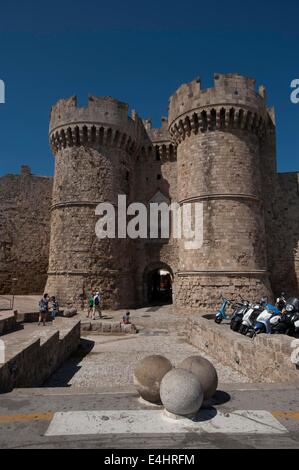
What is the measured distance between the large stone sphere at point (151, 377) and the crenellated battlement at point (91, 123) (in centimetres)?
1602

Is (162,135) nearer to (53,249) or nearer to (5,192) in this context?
(53,249)

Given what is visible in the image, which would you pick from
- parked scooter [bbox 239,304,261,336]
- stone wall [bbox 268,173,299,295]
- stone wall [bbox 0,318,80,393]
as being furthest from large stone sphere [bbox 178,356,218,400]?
stone wall [bbox 268,173,299,295]

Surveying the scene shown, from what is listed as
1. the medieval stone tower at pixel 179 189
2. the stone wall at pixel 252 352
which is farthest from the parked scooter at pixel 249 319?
the medieval stone tower at pixel 179 189

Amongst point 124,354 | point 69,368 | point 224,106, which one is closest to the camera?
point 69,368

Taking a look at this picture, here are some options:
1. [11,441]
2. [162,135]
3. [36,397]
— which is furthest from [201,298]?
[11,441]

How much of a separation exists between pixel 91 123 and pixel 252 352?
15054 millimetres

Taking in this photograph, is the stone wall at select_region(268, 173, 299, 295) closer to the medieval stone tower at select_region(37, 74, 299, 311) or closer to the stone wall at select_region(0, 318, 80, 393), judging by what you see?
the medieval stone tower at select_region(37, 74, 299, 311)

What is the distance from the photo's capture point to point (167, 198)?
2023 centimetres

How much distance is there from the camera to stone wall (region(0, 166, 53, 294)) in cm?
2133

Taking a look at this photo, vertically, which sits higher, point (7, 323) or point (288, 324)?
point (288, 324)

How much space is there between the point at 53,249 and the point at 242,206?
10.2 metres

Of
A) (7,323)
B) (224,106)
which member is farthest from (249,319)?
(224,106)

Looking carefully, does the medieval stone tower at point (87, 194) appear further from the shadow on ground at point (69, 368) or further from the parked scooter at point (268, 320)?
the parked scooter at point (268, 320)

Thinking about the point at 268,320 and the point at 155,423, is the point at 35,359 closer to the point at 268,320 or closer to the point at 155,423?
the point at 155,423
